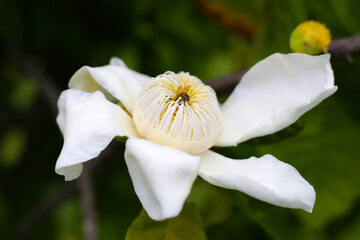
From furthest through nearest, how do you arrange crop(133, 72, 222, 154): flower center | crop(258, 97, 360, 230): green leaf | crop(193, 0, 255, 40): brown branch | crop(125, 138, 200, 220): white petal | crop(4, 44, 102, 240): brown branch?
crop(193, 0, 255, 40): brown branch < crop(258, 97, 360, 230): green leaf < crop(4, 44, 102, 240): brown branch < crop(133, 72, 222, 154): flower center < crop(125, 138, 200, 220): white petal

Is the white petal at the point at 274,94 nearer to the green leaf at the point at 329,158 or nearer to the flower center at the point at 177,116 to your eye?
the flower center at the point at 177,116

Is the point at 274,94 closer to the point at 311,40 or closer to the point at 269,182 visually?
the point at 311,40

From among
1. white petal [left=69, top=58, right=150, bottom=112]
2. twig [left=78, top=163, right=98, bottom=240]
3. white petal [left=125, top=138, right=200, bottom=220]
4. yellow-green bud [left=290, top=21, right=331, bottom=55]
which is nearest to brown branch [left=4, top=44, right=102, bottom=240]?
twig [left=78, top=163, right=98, bottom=240]

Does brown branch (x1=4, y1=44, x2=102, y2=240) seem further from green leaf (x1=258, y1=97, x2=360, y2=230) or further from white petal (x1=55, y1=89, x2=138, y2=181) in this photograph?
green leaf (x1=258, y1=97, x2=360, y2=230)

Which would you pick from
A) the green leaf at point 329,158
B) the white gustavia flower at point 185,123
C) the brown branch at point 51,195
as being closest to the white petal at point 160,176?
the white gustavia flower at point 185,123

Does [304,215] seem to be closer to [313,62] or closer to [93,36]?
[313,62]

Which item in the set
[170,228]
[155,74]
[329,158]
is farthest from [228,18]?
[170,228]

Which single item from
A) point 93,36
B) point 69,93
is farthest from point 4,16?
point 69,93
